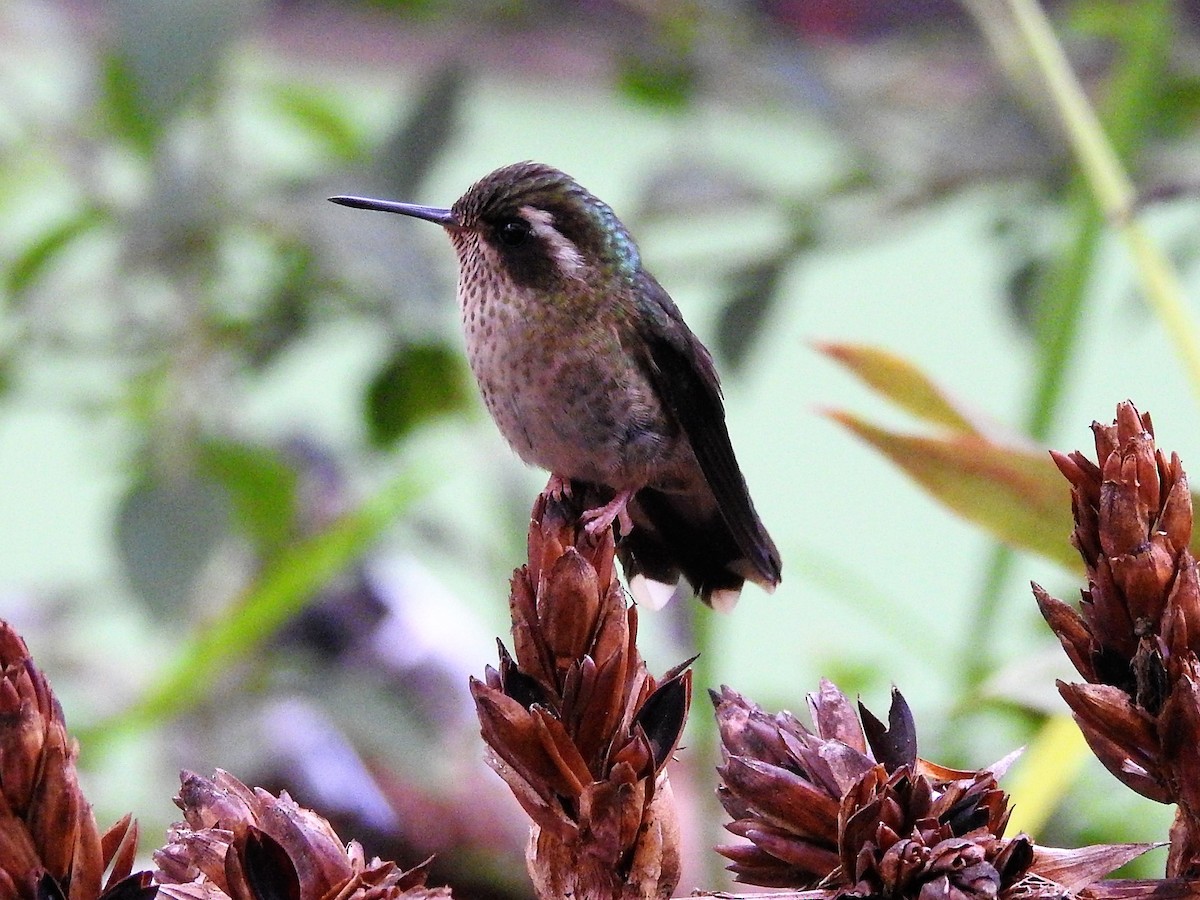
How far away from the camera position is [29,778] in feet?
1.28

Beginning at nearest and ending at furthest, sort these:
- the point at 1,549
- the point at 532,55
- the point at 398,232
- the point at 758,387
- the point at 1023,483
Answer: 1. the point at 1023,483
2. the point at 398,232
3. the point at 532,55
4. the point at 1,549
5. the point at 758,387

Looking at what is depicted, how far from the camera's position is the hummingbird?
0.82m

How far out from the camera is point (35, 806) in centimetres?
39

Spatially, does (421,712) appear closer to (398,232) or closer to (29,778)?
(398,232)

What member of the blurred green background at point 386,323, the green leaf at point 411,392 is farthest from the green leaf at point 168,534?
the green leaf at point 411,392

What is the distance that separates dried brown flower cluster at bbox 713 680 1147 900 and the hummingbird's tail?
1.23 ft

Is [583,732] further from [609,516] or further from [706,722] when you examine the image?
[706,722]

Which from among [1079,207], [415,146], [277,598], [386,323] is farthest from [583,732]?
[415,146]

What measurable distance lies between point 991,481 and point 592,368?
0.84 feet

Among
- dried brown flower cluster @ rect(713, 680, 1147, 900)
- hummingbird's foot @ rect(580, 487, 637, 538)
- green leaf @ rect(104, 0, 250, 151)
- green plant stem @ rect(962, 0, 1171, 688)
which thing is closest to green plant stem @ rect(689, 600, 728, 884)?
green plant stem @ rect(962, 0, 1171, 688)

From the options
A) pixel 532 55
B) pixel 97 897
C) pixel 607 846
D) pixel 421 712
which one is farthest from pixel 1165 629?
pixel 532 55

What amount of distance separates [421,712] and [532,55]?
2234mm

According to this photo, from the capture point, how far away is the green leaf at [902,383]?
29.3 inches

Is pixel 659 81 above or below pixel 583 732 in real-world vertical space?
above
